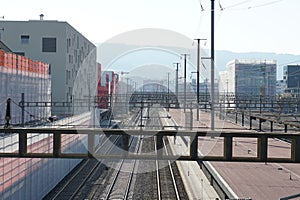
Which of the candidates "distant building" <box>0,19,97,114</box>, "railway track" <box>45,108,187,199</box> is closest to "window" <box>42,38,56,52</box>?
"distant building" <box>0,19,97,114</box>

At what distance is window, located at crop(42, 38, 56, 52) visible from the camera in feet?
110

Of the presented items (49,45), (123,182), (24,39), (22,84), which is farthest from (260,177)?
(24,39)

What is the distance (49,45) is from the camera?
33812 mm

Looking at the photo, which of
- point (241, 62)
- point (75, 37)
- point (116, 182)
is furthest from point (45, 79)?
point (241, 62)

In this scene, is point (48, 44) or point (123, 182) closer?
point (123, 182)

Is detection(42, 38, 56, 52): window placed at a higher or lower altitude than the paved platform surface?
higher

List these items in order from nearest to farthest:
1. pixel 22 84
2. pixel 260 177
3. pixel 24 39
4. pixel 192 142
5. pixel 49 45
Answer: pixel 192 142 < pixel 260 177 < pixel 22 84 < pixel 24 39 < pixel 49 45

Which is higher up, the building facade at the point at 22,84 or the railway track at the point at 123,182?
the building facade at the point at 22,84

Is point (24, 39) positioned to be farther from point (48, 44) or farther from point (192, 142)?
point (192, 142)

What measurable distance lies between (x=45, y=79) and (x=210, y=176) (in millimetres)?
18268

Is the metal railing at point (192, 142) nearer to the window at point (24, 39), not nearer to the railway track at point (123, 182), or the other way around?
the railway track at point (123, 182)

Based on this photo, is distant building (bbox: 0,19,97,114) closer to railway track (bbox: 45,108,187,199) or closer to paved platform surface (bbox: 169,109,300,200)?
railway track (bbox: 45,108,187,199)

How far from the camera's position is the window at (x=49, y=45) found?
3366 cm

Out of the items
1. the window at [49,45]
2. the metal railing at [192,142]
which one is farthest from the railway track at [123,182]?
the window at [49,45]
